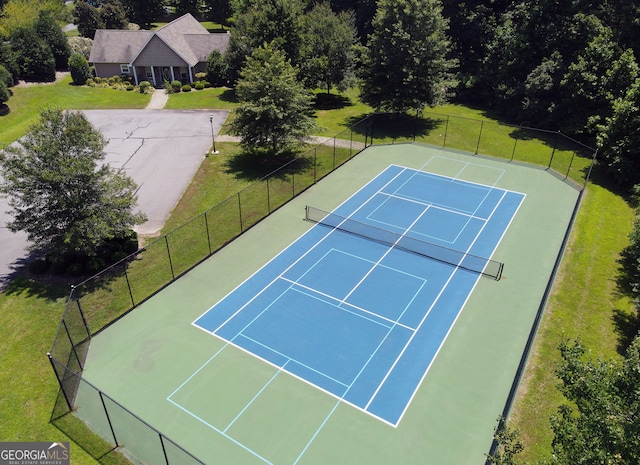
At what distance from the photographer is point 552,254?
23250 millimetres

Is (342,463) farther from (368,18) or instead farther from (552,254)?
(368,18)

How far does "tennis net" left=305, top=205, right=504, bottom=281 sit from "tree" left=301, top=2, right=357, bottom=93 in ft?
65.3

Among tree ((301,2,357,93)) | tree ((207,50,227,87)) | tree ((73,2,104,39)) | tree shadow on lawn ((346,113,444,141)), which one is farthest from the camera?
tree ((73,2,104,39))

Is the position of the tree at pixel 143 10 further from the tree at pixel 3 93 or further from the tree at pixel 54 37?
the tree at pixel 3 93

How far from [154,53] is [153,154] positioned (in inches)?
830

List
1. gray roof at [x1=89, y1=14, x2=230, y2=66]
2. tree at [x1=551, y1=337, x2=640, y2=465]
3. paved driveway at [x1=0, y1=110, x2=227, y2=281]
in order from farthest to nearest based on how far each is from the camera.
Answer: gray roof at [x1=89, y1=14, x2=230, y2=66]
paved driveway at [x1=0, y1=110, x2=227, y2=281]
tree at [x1=551, y1=337, x2=640, y2=465]

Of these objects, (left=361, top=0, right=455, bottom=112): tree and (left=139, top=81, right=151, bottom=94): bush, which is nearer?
Answer: (left=361, top=0, right=455, bottom=112): tree

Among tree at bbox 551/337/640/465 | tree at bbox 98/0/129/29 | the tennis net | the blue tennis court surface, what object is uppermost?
tree at bbox 98/0/129/29

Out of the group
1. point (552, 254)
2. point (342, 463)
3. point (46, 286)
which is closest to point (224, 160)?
point (46, 286)

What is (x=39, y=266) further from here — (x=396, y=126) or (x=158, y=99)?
(x=158, y=99)

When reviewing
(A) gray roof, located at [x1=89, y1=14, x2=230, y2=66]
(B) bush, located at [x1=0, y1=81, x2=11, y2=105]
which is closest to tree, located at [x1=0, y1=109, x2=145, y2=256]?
(B) bush, located at [x1=0, y1=81, x2=11, y2=105]

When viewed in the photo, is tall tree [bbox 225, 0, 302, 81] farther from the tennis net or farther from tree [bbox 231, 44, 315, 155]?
the tennis net

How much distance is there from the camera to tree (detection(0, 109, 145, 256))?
64.8ft

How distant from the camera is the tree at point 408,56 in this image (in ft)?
117
